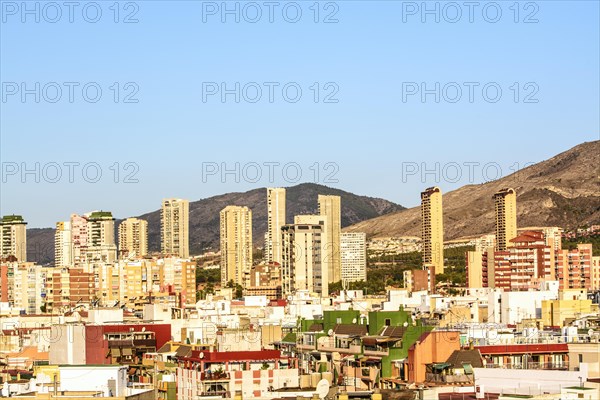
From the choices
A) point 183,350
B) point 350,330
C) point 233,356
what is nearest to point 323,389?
point 233,356

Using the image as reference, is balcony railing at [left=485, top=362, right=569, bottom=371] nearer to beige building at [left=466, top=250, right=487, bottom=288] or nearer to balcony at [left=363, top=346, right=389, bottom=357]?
balcony at [left=363, top=346, right=389, bottom=357]

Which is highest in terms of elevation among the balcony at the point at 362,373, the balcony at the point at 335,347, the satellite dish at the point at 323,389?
→ the balcony at the point at 335,347

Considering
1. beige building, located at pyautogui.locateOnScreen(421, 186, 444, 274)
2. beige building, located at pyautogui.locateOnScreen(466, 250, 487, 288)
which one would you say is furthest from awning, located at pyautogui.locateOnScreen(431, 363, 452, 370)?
beige building, located at pyautogui.locateOnScreen(421, 186, 444, 274)

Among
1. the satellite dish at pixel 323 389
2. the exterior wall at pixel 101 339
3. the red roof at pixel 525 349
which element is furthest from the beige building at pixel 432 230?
the satellite dish at pixel 323 389

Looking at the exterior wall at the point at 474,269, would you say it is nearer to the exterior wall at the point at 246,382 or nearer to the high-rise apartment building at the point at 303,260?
the high-rise apartment building at the point at 303,260

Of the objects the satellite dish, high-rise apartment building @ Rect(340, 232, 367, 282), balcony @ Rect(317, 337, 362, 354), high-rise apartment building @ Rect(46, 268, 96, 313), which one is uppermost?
high-rise apartment building @ Rect(340, 232, 367, 282)

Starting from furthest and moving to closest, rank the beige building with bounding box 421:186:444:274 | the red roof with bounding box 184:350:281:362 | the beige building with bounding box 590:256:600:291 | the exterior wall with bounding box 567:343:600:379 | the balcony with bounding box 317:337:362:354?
the beige building with bounding box 421:186:444:274 → the beige building with bounding box 590:256:600:291 → the balcony with bounding box 317:337:362:354 → the red roof with bounding box 184:350:281:362 → the exterior wall with bounding box 567:343:600:379
